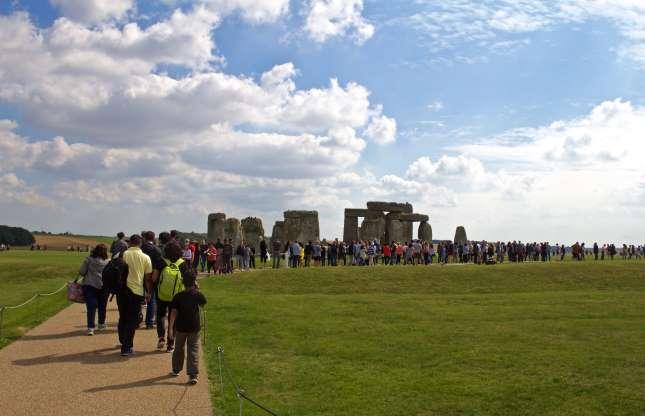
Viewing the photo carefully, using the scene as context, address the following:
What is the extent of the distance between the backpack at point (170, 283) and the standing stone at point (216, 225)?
83.9 ft

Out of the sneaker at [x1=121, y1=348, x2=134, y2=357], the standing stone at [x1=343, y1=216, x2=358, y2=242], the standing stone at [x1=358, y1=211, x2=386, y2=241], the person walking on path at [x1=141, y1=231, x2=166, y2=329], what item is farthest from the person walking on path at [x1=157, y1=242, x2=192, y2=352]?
the standing stone at [x1=343, y1=216, x2=358, y2=242]

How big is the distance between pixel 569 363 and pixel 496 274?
1603 centimetres

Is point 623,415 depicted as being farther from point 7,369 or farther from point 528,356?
point 7,369

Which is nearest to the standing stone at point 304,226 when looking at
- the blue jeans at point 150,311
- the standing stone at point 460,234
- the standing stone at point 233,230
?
the standing stone at point 233,230

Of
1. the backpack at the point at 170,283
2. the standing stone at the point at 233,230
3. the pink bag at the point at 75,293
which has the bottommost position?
the pink bag at the point at 75,293

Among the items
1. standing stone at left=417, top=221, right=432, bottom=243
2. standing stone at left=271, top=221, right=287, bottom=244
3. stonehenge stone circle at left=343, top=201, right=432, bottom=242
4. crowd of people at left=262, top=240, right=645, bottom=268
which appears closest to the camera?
crowd of people at left=262, top=240, right=645, bottom=268

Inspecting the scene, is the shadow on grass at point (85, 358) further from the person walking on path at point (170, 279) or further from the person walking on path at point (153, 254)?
the person walking on path at point (153, 254)

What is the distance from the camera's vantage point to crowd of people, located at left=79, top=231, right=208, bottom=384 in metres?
9.18

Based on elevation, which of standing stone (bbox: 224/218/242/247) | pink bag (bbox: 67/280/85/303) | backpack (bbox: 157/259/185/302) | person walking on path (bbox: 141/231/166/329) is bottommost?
pink bag (bbox: 67/280/85/303)

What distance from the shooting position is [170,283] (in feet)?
34.6

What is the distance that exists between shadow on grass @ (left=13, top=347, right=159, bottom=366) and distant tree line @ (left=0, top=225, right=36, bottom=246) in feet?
263

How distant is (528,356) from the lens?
1200cm

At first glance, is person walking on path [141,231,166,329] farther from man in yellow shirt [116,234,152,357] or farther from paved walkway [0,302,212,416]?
paved walkway [0,302,212,416]

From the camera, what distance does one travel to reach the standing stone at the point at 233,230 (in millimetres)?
35750
